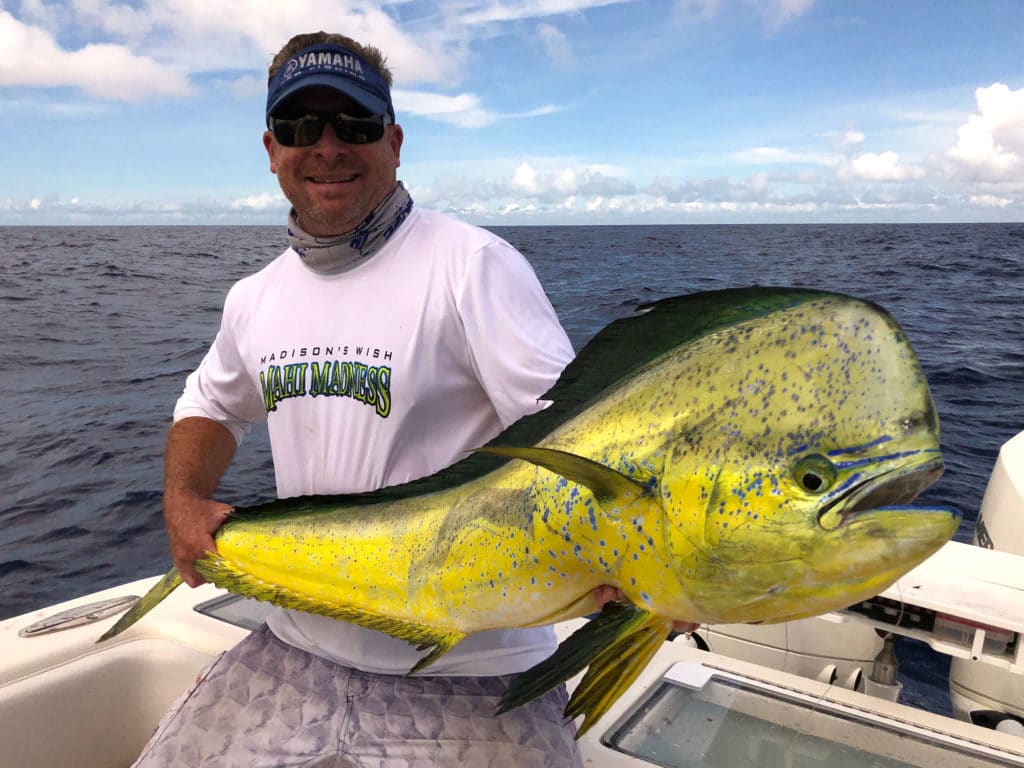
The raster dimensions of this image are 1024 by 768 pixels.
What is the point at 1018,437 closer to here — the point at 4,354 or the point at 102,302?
the point at 4,354

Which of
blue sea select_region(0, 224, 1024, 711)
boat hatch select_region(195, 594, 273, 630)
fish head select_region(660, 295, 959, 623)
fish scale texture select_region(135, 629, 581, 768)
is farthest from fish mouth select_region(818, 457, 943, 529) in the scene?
boat hatch select_region(195, 594, 273, 630)

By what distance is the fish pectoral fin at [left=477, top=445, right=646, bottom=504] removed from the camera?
→ 1.09 metres

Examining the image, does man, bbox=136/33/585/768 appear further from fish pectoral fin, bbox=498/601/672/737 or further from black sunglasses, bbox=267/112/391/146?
fish pectoral fin, bbox=498/601/672/737

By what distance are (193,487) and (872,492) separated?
5.87ft

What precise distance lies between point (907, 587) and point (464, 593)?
180 centimetres

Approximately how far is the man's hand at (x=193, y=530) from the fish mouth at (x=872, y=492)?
55.0 inches

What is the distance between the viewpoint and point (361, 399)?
6.50 feet

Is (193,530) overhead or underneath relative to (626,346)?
underneath

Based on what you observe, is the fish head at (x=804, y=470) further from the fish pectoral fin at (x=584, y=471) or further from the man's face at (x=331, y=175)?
the man's face at (x=331, y=175)

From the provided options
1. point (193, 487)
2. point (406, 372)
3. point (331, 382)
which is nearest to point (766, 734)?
point (406, 372)

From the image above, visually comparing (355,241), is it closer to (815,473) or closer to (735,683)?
(815,473)

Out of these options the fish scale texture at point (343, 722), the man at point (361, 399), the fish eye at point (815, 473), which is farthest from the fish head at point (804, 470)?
the fish scale texture at point (343, 722)

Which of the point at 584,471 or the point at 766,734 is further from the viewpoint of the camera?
the point at 766,734

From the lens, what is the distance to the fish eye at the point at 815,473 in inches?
39.3
